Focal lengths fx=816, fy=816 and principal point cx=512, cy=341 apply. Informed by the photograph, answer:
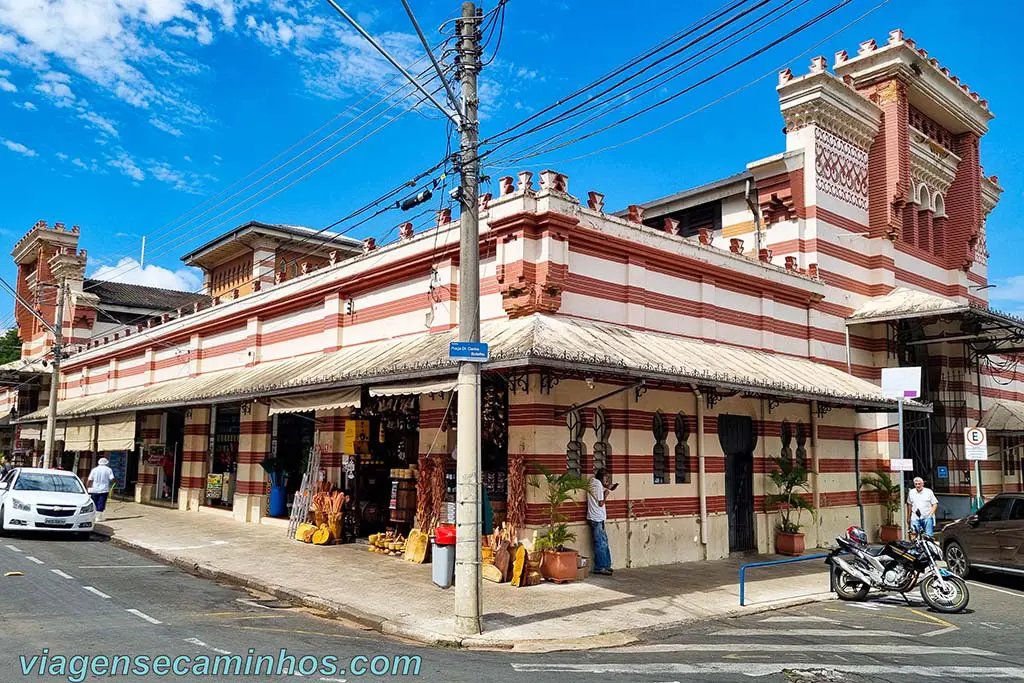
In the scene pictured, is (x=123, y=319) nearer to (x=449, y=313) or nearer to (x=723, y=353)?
(x=449, y=313)

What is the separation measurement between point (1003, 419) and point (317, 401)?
21605mm

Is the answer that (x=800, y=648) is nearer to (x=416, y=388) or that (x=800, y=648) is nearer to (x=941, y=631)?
(x=941, y=631)

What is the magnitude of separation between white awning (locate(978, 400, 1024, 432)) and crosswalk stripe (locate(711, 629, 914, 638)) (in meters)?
18.0

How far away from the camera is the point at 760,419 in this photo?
18.7 m

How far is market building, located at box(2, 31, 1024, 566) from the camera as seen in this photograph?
1462 centimetres

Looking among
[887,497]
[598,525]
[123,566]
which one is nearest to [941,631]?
[598,525]

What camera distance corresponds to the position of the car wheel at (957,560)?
1600 centimetres

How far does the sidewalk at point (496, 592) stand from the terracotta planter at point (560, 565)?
225 millimetres

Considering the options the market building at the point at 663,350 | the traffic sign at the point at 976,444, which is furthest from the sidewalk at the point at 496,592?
the traffic sign at the point at 976,444

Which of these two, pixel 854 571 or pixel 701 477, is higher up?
pixel 701 477

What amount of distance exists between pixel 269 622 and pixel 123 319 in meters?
39.8

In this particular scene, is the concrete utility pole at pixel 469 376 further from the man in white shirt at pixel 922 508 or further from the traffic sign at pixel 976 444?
the traffic sign at pixel 976 444

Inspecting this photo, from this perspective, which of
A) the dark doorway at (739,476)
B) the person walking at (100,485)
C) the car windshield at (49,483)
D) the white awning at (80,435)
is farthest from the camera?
the white awning at (80,435)

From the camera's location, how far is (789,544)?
723 inches
